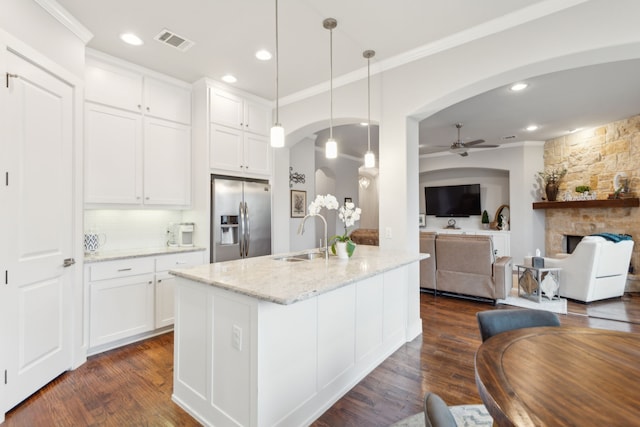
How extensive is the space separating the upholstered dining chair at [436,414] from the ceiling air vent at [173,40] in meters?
3.26

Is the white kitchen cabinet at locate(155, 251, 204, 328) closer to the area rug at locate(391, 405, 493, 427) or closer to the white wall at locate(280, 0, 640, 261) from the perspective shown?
the white wall at locate(280, 0, 640, 261)

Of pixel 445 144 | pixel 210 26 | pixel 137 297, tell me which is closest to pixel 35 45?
pixel 210 26

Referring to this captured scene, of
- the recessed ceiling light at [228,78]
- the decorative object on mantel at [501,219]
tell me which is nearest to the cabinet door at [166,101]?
the recessed ceiling light at [228,78]

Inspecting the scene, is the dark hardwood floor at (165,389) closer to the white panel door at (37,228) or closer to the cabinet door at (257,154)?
the white panel door at (37,228)

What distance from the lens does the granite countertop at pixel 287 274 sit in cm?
162

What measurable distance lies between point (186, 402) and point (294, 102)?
351 centimetres

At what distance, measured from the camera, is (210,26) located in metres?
2.70

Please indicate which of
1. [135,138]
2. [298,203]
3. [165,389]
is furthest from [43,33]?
[298,203]

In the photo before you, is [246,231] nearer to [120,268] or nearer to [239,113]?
[120,268]

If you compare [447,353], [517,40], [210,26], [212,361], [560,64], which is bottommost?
[447,353]

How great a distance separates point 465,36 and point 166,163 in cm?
330

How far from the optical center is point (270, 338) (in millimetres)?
1712

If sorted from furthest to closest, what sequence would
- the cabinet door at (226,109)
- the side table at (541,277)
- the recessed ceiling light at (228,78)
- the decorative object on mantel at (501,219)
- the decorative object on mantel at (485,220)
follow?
1. the decorative object on mantel at (485,220)
2. the decorative object on mantel at (501,219)
3. the side table at (541,277)
4. the cabinet door at (226,109)
5. the recessed ceiling light at (228,78)

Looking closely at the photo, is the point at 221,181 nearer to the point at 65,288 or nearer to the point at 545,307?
the point at 65,288
